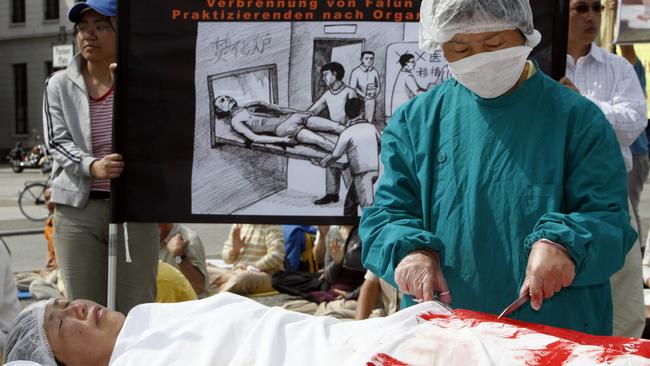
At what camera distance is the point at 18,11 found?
4216 centimetres

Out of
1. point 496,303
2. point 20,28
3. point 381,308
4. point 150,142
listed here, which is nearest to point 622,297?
point 496,303

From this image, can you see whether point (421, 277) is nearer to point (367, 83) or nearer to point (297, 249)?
point (367, 83)

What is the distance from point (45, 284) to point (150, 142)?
4.33 meters

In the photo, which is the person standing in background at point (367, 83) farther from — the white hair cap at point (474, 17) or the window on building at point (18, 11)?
the window on building at point (18, 11)

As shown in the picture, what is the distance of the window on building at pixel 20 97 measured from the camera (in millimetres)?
41531

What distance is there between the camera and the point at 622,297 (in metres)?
3.37

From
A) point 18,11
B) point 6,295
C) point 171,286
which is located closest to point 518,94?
point 6,295

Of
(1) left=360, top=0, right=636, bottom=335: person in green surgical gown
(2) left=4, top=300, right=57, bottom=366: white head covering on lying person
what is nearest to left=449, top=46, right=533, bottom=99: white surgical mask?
(1) left=360, top=0, right=636, bottom=335: person in green surgical gown

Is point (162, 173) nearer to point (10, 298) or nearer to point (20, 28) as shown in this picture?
point (10, 298)

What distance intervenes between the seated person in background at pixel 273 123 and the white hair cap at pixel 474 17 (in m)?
1.49

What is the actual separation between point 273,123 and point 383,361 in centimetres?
199

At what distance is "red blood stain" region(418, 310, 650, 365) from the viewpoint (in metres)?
2.00

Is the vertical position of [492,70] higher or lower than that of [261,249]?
higher

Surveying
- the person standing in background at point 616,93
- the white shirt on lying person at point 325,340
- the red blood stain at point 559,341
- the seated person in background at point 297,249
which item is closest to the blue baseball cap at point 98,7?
the white shirt on lying person at point 325,340
